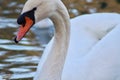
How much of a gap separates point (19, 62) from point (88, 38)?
1560 mm

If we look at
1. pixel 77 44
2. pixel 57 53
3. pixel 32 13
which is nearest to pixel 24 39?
pixel 77 44

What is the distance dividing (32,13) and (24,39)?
3.99m

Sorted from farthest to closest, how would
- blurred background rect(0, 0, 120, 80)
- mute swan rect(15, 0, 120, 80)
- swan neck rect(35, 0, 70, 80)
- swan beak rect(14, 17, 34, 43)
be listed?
blurred background rect(0, 0, 120, 80) → swan neck rect(35, 0, 70, 80) → mute swan rect(15, 0, 120, 80) → swan beak rect(14, 17, 34, 43)

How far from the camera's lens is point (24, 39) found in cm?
853

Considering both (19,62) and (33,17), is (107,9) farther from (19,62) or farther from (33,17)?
(33,17)

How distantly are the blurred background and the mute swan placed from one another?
1039mm

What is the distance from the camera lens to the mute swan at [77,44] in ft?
15.3

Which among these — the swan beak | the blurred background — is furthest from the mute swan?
the blurred background

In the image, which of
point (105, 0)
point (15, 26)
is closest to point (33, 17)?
point (15, 26)

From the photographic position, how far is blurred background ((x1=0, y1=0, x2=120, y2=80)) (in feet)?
23.6

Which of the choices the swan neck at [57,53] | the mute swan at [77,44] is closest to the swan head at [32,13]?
the mute swan at [77,44]

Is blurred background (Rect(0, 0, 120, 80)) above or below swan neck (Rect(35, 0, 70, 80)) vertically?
below

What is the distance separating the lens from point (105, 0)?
40.3 feet

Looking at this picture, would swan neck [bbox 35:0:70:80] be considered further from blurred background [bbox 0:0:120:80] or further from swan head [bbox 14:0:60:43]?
blurred background [bbox 0:0:120:80]
